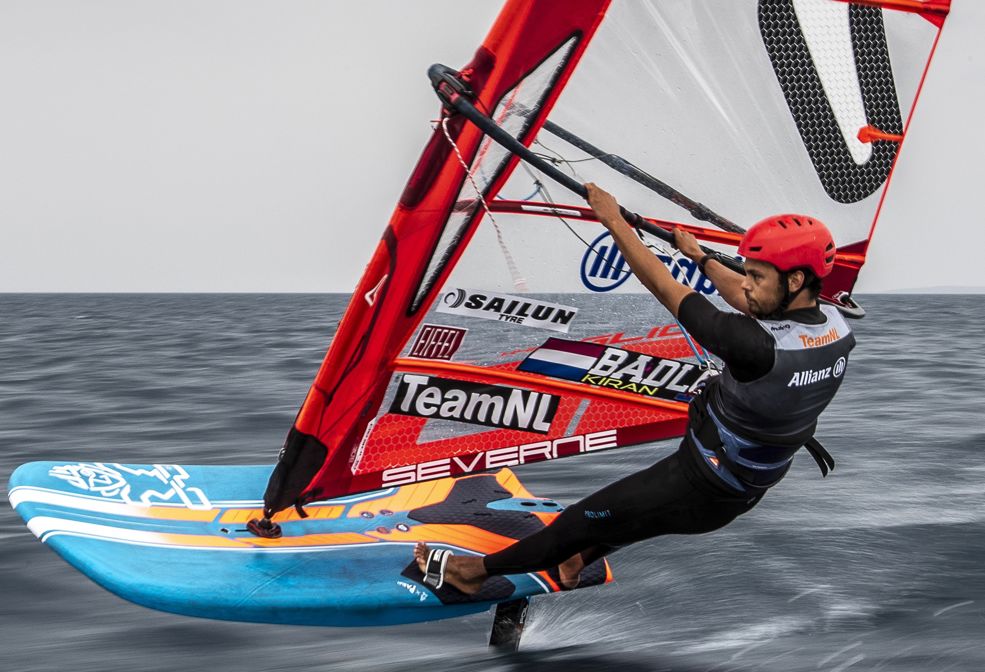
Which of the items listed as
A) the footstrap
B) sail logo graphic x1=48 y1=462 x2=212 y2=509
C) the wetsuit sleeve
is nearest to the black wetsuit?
the wetsuit sleeve

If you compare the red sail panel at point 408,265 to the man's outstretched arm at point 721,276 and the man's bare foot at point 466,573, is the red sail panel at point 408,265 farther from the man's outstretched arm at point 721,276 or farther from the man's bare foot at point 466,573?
the man's outstretched arm at point 721,276

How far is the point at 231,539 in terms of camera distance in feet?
13.1

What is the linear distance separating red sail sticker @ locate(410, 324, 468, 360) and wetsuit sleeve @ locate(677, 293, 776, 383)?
1058 mm

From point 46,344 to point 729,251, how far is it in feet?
56.8

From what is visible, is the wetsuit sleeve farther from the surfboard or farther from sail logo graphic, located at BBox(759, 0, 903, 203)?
the surfboard

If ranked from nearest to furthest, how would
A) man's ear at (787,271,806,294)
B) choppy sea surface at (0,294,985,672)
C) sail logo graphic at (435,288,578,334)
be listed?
man's ear at (787,271,806,294)
sail logo graphic at (435,288,578,334)
choppy sea surface at (0,294,985,672)

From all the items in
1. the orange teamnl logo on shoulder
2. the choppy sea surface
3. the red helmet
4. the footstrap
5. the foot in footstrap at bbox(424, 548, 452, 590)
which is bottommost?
the choppy sea surface

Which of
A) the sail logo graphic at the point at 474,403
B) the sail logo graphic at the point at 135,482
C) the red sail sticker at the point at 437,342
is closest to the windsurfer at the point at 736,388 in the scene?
the sail logo graphic at the point at 474,403

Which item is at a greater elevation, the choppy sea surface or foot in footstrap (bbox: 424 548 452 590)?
foot in footstrap (bbox: 424 548 452 590)

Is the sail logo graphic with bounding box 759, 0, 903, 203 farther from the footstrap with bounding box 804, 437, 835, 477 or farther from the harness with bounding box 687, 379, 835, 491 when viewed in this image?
the harness with bounding box 687, 379, 835, 491

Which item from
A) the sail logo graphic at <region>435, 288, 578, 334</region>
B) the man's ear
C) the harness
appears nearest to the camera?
the man's ear

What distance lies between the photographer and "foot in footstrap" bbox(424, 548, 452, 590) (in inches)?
147

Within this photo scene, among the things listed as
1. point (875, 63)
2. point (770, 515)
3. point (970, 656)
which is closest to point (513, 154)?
point (875, 63)

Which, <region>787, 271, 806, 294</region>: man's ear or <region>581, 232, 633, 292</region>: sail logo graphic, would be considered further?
<region>581, 232, 633, 292</region>: sail logo graphic
